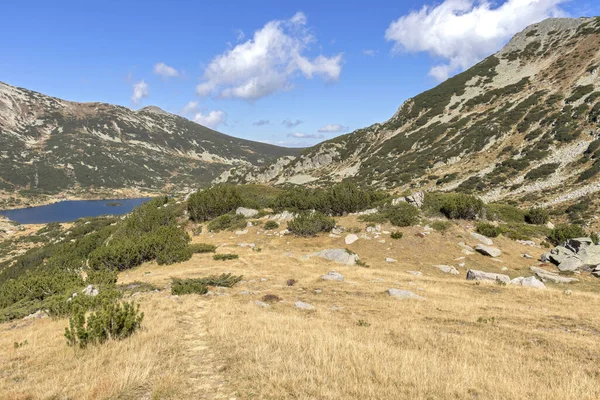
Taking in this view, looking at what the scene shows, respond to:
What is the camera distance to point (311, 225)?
1017 inches

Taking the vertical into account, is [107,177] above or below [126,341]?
above

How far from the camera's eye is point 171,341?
26.4 feet

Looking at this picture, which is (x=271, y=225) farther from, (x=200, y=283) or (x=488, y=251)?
(x=488, y=251)

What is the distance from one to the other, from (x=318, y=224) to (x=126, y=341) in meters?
19.2

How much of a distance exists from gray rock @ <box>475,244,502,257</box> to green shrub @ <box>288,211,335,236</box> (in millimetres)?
10680

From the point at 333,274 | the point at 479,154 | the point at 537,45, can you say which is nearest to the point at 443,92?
the point at 537,45

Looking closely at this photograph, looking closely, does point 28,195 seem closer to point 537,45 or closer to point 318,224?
point 318,224

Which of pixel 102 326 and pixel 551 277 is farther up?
pixel 102 326

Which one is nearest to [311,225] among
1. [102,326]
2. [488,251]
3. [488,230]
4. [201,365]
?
[488,251]

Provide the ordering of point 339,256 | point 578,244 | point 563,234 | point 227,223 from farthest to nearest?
point 227,223 < point 563,234 < point 339,256 < point 578,244

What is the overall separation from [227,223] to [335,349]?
80.5 ft

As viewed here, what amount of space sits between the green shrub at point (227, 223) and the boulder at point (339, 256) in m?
10.1

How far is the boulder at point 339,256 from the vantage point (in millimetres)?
20622

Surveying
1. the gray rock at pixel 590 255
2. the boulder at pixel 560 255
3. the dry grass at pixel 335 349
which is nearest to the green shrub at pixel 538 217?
the boulder at pixel 560 255
